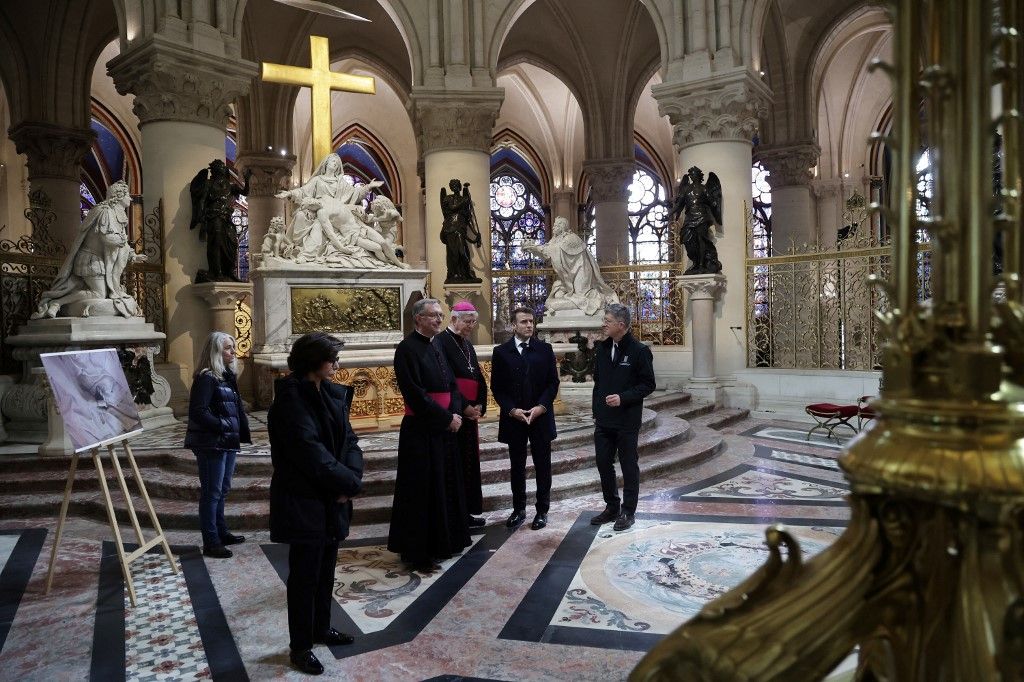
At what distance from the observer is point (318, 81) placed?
9523 mm

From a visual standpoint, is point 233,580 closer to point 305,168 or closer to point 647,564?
point 647,564

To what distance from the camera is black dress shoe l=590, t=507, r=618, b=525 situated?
5.35 m

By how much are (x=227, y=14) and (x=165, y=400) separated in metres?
5.86

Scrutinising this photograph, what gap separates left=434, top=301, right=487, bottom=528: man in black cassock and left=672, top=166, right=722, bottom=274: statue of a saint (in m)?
7.53

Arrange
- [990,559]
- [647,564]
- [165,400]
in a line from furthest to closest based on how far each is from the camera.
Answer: [165,400]
[647,564]
[990,559]

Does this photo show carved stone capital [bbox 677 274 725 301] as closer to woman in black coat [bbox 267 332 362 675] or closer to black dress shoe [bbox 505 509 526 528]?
black dress shoe [bbox 505 509 526 528]

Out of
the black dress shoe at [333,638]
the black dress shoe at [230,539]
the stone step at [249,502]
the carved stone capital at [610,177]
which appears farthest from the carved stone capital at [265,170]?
the black dress shoe at [333,638]

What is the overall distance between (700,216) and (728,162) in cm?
118

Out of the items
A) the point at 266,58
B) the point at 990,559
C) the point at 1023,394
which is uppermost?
the point at 266,58

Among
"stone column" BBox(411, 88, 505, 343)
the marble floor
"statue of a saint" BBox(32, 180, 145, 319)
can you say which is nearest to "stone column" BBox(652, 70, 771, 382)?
"stone column" BBox(411, 88, 505, 343)

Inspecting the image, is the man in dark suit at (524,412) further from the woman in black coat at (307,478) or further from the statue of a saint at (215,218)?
the statue of a saint at (215,218)

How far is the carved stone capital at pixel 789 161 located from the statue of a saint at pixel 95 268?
45.1 feet

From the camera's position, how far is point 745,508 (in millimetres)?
5773

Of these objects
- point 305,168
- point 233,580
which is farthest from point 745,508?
point 305,168
